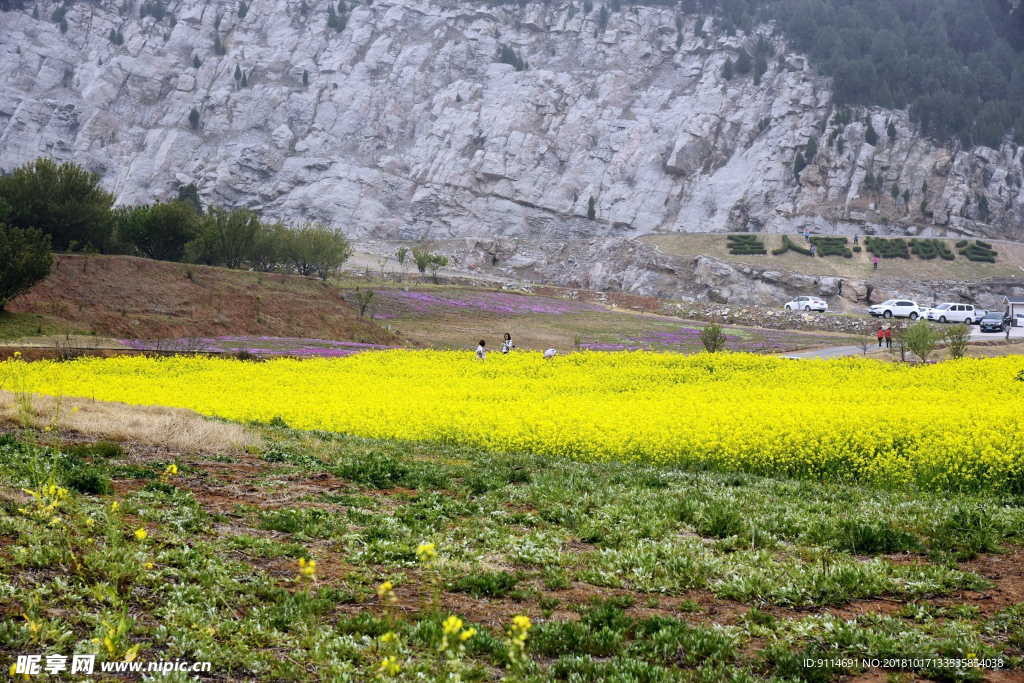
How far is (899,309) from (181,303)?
69462mm

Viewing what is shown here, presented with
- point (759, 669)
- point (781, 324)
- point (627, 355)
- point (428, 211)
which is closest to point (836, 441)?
point (759, 669)

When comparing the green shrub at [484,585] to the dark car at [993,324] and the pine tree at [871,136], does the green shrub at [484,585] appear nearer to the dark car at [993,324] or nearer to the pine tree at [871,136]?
the dark car at [993,324]

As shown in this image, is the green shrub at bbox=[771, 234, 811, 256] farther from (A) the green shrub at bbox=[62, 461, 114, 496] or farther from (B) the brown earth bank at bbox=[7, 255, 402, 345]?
(A) the green shrub at bbox=[62, 461, 114, 496]

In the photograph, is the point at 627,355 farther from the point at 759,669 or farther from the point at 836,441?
the point at 759,669

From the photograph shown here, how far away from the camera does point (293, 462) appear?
1277cm

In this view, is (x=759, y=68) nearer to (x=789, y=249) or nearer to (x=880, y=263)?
(x=789, y=249)

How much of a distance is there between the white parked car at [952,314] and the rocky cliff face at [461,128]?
5805cm

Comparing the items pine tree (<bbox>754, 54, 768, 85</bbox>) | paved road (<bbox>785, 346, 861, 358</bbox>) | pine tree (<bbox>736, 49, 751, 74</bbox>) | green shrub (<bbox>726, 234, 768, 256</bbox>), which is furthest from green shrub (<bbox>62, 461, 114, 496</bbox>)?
pine tree (<bbox>736, 49, 751, 74</bbox>)

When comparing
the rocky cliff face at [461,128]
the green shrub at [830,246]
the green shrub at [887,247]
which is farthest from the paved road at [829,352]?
the rocky cliff face at [461,128]

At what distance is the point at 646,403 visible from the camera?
70.3 feet

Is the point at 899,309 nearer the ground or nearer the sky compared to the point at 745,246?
nearer the ground

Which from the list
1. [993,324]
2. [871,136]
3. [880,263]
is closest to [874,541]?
[993,324]

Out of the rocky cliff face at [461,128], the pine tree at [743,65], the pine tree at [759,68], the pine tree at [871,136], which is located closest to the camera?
the rocky cliff face at [461,128]

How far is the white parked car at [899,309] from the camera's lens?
7712 cm
